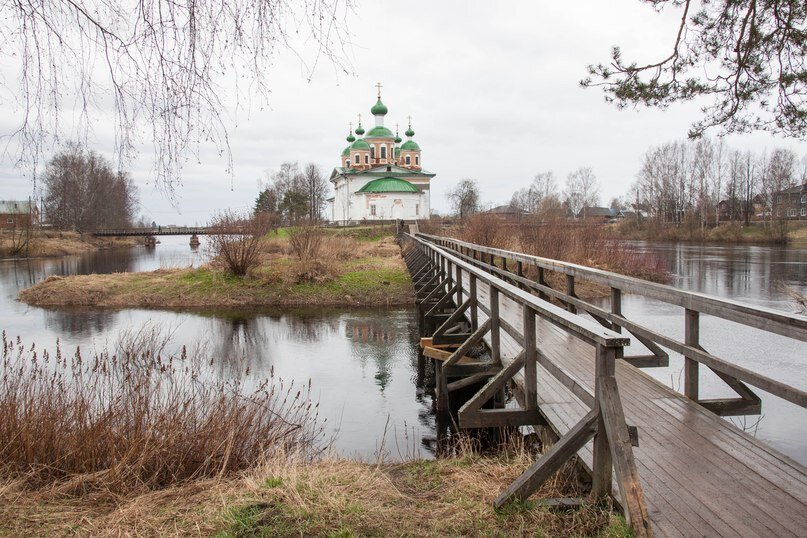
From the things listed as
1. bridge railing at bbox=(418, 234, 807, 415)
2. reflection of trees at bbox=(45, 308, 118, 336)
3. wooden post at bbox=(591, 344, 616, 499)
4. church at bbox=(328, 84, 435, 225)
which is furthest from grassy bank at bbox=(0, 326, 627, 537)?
church at bbox=(328, 84, 435, 225)

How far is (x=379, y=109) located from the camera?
223ft

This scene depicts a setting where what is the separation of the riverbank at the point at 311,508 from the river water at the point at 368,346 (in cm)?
203

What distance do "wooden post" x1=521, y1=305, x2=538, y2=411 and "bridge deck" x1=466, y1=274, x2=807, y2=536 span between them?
0.36 feet

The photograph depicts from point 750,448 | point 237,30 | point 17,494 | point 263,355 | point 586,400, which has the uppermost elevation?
point 237,30

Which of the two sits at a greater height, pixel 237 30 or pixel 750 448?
pixel 237 30

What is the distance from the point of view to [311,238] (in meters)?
24.1

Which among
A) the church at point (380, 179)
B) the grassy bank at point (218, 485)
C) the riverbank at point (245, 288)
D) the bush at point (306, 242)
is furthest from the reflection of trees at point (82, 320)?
the church at point (380, 179)

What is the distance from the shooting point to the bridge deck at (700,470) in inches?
103

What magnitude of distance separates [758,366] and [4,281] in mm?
29605

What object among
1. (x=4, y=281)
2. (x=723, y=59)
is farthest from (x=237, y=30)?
(x=4, y=281)

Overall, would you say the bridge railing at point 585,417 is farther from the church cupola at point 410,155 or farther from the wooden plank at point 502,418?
the church cupola at point 410,155

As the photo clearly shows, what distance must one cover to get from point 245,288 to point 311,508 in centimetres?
1850

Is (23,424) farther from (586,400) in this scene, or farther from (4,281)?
(4,281)

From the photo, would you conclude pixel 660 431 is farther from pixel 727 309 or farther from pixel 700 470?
pixel 727 309
